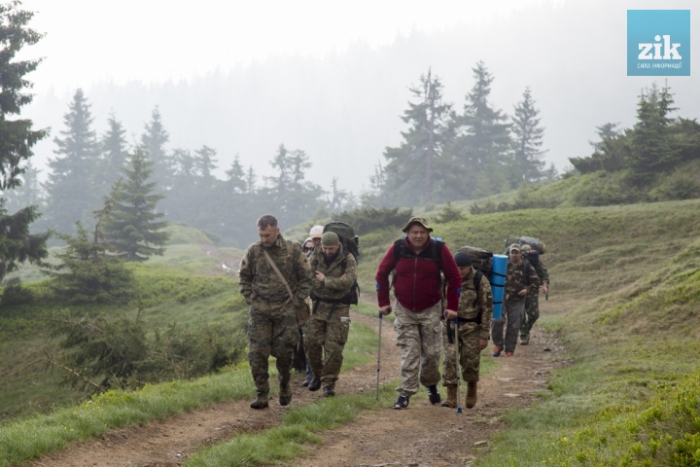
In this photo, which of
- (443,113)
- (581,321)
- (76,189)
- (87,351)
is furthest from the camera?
(76,189)

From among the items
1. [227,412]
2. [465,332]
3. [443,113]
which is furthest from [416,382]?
[443,113]

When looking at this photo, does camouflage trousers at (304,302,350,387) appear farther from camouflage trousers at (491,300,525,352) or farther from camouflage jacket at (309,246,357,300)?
camouflage trousers at (491,300,525,352)

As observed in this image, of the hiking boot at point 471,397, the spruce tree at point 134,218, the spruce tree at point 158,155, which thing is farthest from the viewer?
the spruce tree at point 158,155

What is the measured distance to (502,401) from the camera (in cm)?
910

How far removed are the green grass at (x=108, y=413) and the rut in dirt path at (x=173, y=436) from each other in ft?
0.41

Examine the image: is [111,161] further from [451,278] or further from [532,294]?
[451,278]

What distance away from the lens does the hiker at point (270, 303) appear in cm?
810

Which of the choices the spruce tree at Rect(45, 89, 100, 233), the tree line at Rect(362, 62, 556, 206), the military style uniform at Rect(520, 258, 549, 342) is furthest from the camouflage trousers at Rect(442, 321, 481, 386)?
the spruce tree at Rect(45, 89, 100, 233)

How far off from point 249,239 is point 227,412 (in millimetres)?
84550

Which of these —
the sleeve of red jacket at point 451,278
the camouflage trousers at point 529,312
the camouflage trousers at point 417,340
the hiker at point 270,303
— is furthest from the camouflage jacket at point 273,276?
the camouflage trousers at point 529,312

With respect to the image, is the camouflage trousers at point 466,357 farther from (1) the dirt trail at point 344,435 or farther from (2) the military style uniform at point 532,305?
(2) the military style uniform at point 532,305

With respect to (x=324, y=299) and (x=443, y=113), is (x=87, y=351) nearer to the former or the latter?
(x=324, y=299)

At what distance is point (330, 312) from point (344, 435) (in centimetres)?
236

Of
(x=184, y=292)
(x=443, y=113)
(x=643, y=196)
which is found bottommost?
(x=184, y=292)
